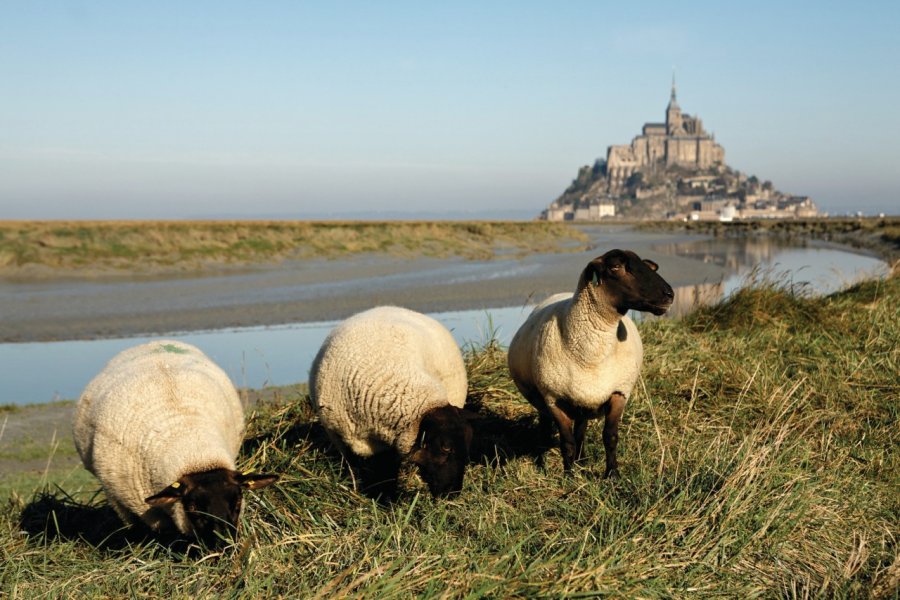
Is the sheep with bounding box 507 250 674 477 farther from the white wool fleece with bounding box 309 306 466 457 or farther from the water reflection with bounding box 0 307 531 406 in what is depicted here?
the water reflection with bounding box 0 307 531 406

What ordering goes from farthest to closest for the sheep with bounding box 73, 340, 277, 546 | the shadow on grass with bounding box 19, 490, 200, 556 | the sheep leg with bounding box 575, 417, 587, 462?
the sheep leg with bounding box 575, 417, 587, 462, the shadow on grass with bounding box 19, 490, 200, 556, the sheep with bounding box 73, 340, 277, 546

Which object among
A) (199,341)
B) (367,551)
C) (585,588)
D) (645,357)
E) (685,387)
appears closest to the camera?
(585,588)

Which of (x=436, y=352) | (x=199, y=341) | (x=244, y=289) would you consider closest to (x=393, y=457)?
(x=436, y=352)

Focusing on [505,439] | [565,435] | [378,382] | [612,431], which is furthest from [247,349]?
[612,431]

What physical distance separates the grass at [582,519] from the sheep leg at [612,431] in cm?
14

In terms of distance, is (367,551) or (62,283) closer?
(367,551)

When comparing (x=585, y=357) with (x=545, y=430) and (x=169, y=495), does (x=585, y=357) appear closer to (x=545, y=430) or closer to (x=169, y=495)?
(x=545, y=430)

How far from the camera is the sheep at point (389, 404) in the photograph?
5.66 meters

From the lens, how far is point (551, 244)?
5481 centimetres

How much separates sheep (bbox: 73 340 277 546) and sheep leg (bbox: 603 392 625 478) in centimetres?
246

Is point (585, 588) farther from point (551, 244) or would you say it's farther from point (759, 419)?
point (551, 244)

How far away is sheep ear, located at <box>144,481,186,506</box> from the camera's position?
15.5 ft

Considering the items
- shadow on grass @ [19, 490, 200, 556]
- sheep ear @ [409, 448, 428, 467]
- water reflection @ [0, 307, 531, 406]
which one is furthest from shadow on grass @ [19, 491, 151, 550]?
water reflection @ [0, 307, 531, 406]

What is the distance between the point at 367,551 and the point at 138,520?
2.26 metres
